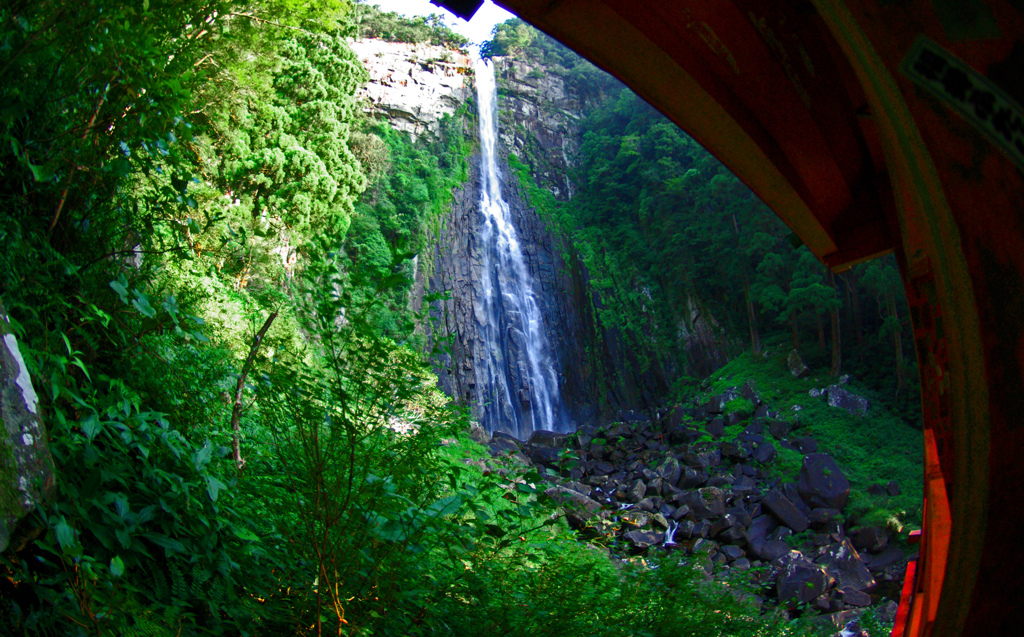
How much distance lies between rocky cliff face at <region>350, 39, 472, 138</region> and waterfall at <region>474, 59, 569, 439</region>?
130 inches

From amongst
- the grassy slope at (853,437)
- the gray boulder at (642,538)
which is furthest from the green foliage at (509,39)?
the gray boulder at (642,538)

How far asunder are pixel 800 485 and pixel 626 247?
13.9m

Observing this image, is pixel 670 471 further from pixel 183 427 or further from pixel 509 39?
pixel 509 39

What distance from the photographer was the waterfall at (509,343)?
55.9 ft

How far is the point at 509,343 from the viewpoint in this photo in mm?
17953

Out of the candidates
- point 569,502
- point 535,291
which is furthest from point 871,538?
point 535,291

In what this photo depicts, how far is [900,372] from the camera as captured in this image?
46.4ft

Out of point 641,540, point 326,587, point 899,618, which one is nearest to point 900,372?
point 641,540

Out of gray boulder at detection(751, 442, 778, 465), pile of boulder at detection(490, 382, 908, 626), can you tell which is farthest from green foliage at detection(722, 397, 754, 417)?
gray boulder at detection(751, 442, 778, 465)

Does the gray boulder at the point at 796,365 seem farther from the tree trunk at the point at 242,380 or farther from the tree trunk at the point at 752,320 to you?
the tree trunk at the point at 242,380

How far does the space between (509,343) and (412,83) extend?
1018cm

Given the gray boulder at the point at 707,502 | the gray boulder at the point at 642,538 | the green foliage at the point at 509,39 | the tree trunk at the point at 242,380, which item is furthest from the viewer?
the green foliage at the point at 509,39

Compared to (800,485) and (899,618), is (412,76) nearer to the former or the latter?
(800,485)

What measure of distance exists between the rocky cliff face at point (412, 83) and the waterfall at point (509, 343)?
10.8ft
